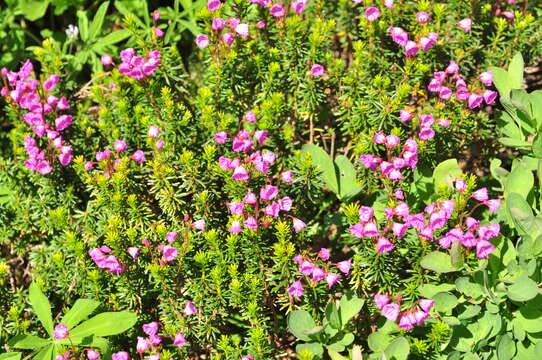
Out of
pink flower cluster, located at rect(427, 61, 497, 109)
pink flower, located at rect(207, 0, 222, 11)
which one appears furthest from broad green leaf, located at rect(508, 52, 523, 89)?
pink flower, located at rect(207, 0, 222, 11)

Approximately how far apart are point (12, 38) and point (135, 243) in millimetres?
2509

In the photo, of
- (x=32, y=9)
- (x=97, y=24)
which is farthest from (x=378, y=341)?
(x=32, y=9)

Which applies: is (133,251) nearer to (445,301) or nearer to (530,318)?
(445,301)

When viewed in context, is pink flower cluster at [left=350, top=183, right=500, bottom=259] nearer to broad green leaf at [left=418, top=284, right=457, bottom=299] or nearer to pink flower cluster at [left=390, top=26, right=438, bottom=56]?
broad green leaf at [left=418, top=284, right=457, bottom=299]

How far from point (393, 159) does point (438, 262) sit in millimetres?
575

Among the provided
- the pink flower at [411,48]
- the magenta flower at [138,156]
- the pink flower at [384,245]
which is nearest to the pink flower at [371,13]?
the pink flower at [411,48]

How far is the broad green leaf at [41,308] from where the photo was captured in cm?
284

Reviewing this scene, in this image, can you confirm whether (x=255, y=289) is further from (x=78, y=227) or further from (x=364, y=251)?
(x=78, y=227)

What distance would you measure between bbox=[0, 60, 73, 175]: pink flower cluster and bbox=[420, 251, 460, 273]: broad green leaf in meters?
2.06

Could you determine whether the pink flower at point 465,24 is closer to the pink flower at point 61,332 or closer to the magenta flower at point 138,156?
the magenta flower at point 138,156

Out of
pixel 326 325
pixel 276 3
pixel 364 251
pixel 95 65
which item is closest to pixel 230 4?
pixel 276 3

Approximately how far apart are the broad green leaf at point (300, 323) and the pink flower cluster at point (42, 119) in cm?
159

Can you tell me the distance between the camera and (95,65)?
4.30 meters

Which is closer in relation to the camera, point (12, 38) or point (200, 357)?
point (200, 357)
